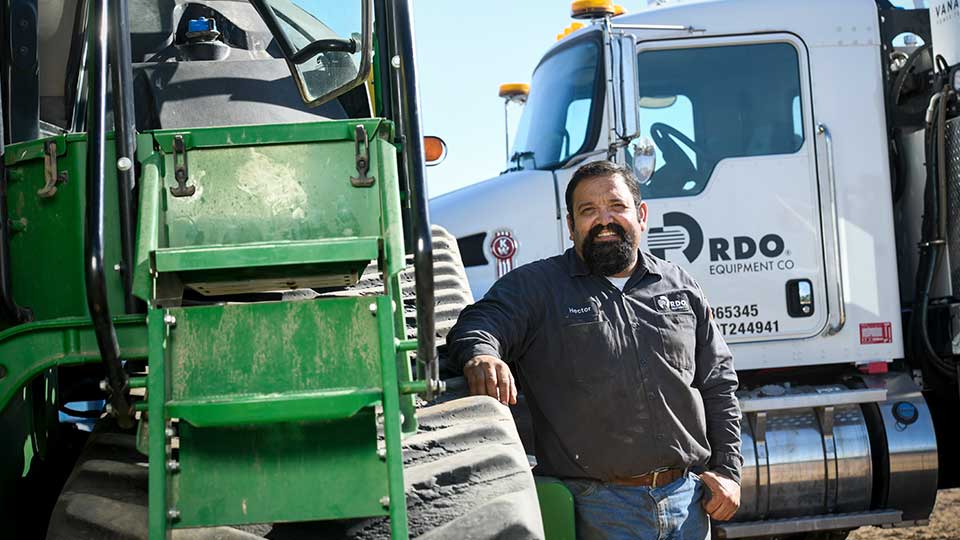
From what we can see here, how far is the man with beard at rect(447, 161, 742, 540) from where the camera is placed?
10.9 feet

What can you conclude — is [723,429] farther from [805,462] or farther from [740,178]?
[740,178]

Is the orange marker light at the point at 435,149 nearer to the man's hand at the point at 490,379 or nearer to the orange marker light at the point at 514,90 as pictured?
the man's hand at the point at 490,379

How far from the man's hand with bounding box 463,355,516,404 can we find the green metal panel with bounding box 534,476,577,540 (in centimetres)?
40

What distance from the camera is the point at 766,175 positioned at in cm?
626

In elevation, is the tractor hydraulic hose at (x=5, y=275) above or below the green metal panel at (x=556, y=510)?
above

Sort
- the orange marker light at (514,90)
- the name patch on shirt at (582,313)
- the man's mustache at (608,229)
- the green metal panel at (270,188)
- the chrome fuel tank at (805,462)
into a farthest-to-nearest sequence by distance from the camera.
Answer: the orange marker light at (514,90) < the chrome fuel tank at (805,462) < the man's mustache at (608,229) < the name patch on shirt at (582,313) < the green metal panel at (270,188)

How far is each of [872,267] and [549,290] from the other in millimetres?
3404

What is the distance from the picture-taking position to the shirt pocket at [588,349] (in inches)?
133

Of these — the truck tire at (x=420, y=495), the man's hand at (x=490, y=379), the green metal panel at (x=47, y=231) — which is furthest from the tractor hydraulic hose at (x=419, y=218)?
the green metal panel at (x=47, y=231)

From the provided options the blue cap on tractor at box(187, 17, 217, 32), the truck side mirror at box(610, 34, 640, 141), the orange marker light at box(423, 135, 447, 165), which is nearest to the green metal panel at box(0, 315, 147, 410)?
the blue cap on tractor at box(187, 17, 217, 32)

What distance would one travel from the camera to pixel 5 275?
8.95ft

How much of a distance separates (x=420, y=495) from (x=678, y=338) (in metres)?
1.24

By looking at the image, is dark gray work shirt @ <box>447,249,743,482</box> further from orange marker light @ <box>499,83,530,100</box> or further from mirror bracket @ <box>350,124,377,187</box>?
orange marker light @ <box>499,83,530,100</box>

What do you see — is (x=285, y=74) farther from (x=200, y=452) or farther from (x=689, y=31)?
(x=689, y=31)
